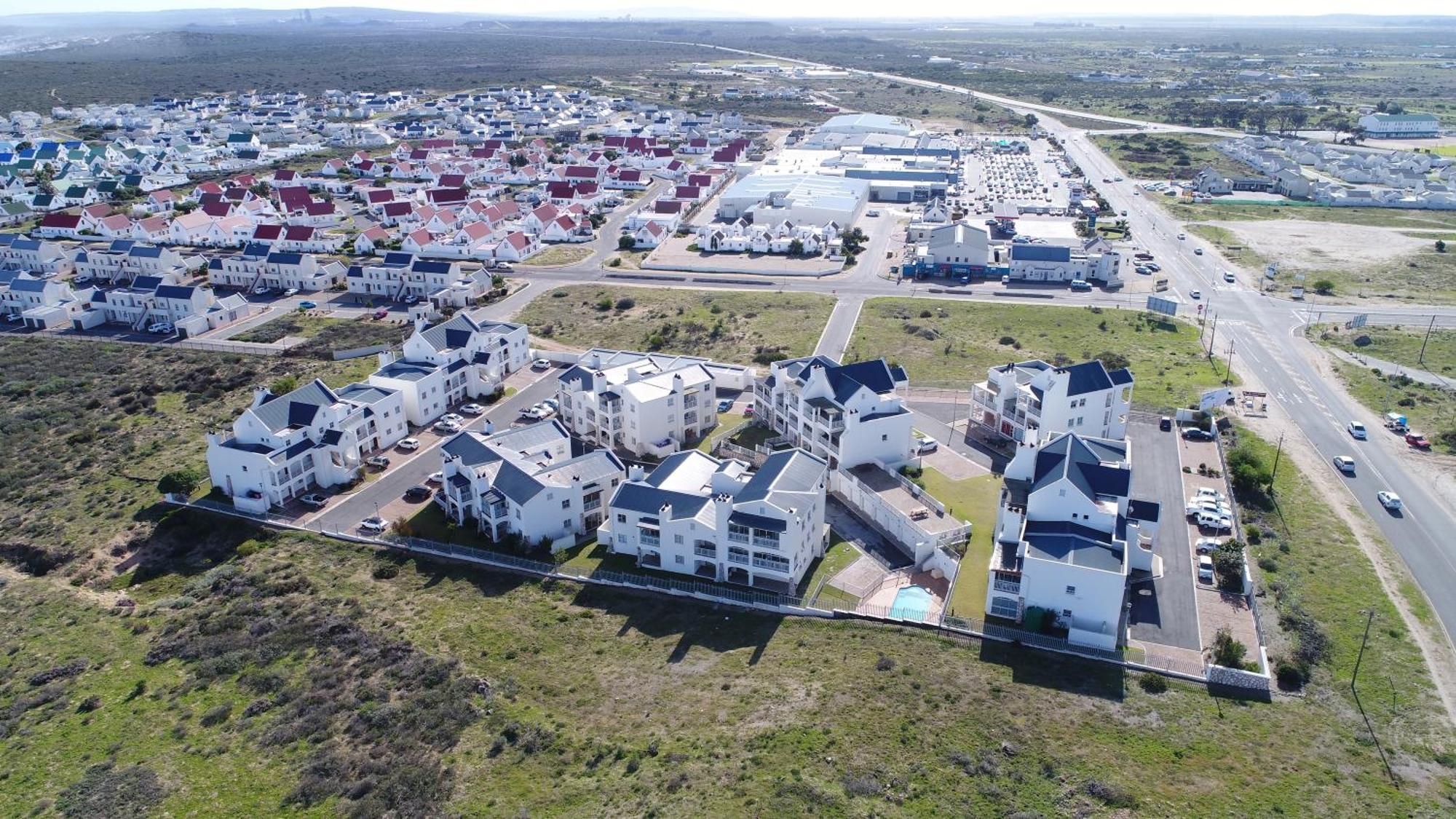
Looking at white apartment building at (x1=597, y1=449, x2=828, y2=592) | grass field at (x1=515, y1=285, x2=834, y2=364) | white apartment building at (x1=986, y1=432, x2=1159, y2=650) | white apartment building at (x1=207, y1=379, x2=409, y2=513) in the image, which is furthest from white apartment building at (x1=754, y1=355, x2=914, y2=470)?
white apartment building at (x1=207, y1=379, x2=409, y2=513)

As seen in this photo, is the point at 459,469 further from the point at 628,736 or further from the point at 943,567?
the point at 943,567

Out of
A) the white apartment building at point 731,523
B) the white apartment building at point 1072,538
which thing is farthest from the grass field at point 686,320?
the white apartment building at point 1072,538

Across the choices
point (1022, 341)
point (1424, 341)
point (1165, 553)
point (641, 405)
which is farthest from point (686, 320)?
point (1424, 341)

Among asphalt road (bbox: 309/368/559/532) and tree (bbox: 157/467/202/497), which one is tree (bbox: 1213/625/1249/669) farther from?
tree (bbox: 157/467/202/497)

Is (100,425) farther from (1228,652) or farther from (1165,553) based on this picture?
(1228,652)

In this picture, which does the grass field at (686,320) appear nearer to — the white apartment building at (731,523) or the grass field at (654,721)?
the white apartment building at (731,523)

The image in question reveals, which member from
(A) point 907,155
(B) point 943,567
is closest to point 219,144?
(A) point 907,155
